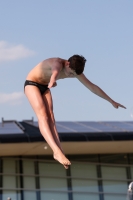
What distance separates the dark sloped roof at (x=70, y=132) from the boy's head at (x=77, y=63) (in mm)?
10062

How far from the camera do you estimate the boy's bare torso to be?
715 cm

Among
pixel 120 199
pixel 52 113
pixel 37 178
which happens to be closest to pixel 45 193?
pixel 37 178

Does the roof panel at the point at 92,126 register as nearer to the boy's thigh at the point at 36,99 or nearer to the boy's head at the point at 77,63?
the boy's thigh at the point at 36,99

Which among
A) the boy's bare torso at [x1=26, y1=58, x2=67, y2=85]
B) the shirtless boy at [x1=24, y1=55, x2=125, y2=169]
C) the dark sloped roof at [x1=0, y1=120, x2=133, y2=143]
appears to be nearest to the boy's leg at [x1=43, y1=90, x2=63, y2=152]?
the shirtless boy at [x1=24, y1=55, x2=125, y2=169]

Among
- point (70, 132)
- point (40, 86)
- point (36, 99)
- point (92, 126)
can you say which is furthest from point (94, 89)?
point (92, 126)

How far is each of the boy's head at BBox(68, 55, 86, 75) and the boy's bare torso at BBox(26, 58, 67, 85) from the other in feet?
0.37

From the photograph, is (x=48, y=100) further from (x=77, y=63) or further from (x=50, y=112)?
(x=77, y=63)

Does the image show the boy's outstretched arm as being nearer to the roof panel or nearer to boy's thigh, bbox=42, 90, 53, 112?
boy's thigh, bbox=42, 90, 53, 112

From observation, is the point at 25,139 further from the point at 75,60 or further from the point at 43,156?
the point at 75,60

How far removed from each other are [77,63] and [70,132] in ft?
35.7

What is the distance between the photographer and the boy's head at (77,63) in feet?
23.5

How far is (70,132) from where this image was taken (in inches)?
707

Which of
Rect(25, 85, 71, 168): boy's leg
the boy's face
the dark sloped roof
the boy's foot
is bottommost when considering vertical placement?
the boy's foot

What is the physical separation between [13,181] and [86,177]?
2463 mm
